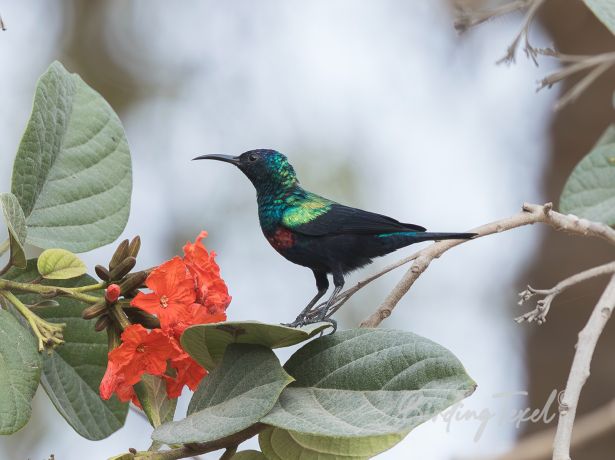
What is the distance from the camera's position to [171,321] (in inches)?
64.4

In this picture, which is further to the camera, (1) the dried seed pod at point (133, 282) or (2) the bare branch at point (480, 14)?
(2) the bare branch at point (480, 14)

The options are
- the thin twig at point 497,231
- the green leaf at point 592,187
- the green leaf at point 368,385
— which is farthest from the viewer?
the green leaf at point 592,187

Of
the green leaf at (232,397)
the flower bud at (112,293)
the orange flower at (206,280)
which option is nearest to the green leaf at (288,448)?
the green leaf at (232,397)

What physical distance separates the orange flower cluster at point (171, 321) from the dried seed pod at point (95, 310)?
0.19 ft

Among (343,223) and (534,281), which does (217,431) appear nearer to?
(343,223)

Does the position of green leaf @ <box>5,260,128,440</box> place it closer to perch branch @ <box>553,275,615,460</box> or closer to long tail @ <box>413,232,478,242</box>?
long tail @ <box>413,232,478,242</box>

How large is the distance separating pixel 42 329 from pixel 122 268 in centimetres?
19

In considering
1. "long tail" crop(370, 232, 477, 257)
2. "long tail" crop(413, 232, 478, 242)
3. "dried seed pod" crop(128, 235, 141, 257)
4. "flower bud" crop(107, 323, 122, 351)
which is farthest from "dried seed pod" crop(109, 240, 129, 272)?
"long tail" crop(370, 232, 477, 257)

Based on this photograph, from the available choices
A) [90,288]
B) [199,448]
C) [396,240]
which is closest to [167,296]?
[90,288]

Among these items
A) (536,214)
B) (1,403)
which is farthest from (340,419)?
(536,214)

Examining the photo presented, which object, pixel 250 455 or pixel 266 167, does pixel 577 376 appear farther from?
pixel 266 167

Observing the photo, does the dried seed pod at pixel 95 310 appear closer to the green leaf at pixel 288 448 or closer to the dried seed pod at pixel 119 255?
the dried seed pod at pixel 119 255

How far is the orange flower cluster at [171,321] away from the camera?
1.60 m

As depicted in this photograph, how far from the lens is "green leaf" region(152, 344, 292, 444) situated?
55.1 inches
